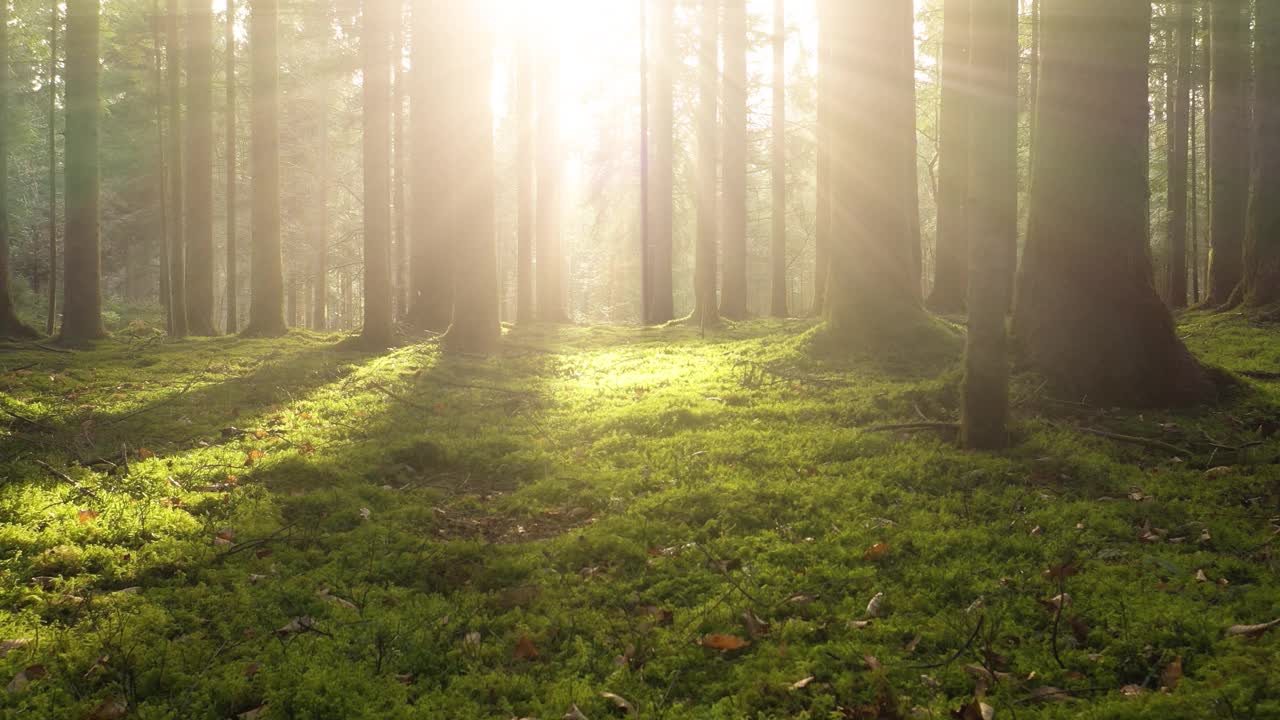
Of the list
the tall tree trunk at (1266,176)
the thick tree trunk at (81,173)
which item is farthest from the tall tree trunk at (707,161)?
the thick tree trunk at (81,173)

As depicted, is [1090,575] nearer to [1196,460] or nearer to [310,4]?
[1196,460]

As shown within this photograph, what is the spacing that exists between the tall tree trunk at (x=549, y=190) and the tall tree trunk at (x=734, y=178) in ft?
20.4

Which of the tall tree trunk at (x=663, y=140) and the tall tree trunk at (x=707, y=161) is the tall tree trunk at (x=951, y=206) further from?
the tall tree trunk at (x=663, y=140)

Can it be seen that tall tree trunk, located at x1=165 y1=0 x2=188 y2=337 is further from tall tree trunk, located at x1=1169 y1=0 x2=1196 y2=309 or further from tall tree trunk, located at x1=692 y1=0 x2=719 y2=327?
tall tree trunk, located at x1=1169 y1=0 x2=1196 y2=309

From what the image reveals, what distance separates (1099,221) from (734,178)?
14.9m

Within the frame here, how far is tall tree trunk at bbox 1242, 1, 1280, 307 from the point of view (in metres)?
13.2

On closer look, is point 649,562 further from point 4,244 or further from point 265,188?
point 4,244

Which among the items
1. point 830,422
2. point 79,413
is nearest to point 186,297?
point 79,413

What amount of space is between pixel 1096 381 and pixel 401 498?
248 inches

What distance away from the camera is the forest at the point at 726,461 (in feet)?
11.5

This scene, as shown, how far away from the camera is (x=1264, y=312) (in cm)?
1304

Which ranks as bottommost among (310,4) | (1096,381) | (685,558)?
(685,558)

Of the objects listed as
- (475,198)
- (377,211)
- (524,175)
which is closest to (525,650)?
(475,198)

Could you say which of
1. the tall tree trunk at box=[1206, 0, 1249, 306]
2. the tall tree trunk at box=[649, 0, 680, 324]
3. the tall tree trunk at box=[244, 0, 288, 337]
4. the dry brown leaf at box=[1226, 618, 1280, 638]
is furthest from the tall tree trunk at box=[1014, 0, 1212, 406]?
the tall tree trunk at box=[244, 0, 288, 337]
